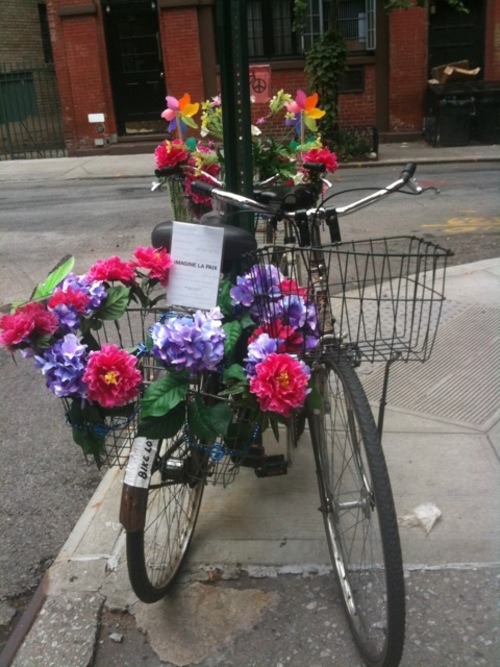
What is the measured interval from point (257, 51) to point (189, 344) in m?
15.7

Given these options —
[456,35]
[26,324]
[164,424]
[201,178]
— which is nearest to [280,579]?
[164,424]

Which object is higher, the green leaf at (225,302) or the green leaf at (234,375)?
the green leaf at (225,302)

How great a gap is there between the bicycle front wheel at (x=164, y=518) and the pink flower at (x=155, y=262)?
568 mm

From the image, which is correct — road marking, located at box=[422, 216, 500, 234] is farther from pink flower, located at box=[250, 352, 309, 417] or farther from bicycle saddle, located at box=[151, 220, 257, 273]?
pink flower, located at box=[250, 352, 309, 417]

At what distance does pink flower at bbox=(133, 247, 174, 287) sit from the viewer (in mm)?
2451

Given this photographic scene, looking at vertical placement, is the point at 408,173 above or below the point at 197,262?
above

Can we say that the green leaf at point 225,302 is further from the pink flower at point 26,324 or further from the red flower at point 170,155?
the red flower at point 170,155

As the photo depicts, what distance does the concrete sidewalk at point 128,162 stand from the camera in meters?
14.2

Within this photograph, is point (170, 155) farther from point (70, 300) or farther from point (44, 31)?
point (44, 31)

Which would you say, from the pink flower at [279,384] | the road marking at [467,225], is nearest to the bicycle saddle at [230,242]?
the pink flower at [279,384]

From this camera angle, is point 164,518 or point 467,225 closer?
point 164,518

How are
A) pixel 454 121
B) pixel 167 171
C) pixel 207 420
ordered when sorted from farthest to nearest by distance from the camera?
pixel 454 121
pixel 167 171
pixel 207 420

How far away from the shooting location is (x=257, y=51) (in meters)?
16.4

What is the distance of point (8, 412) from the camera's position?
4.45m
